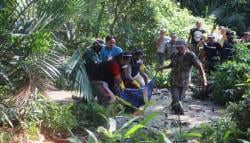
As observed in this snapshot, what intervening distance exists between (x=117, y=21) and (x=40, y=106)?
306 inches

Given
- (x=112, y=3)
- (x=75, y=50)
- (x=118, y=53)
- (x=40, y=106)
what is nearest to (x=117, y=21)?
(x=112, y=3)

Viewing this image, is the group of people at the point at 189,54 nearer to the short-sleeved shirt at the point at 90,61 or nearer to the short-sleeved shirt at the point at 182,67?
the short-sleeved shirt at the point at 182,67

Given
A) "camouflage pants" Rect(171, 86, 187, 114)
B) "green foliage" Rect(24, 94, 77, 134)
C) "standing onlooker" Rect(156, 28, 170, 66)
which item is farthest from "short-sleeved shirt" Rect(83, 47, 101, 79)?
"standing onlooker" Rect(156, 28, 170, 66)

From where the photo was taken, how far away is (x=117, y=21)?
1466cm

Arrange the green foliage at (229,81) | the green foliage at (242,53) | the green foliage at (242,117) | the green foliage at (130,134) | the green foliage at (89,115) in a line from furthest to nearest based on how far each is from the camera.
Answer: the green foliage at (242,53) < the green foliage at (229,81) < the green foliage at (89,115) < the green foliage at (242,117) < the green foliage at (130,134)

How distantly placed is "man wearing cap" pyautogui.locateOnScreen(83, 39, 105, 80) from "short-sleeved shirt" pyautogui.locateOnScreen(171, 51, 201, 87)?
1.39 m

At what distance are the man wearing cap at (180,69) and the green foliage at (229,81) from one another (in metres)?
1.72

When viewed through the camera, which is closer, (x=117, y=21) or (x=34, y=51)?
(x=34, y=51)

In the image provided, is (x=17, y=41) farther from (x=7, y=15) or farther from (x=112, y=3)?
(x=112, y=3)

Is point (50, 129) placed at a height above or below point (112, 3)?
below

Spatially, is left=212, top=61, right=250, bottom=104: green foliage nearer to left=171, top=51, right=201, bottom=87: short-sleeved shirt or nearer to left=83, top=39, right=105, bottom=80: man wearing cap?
left=171, top=51, right=201, bottom=87: short-sleeved shirt

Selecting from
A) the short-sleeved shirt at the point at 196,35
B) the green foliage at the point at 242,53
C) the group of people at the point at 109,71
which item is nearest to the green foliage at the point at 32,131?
the group of people at the point at 109,71

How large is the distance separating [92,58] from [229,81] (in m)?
3.68

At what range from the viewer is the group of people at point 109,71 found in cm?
849
